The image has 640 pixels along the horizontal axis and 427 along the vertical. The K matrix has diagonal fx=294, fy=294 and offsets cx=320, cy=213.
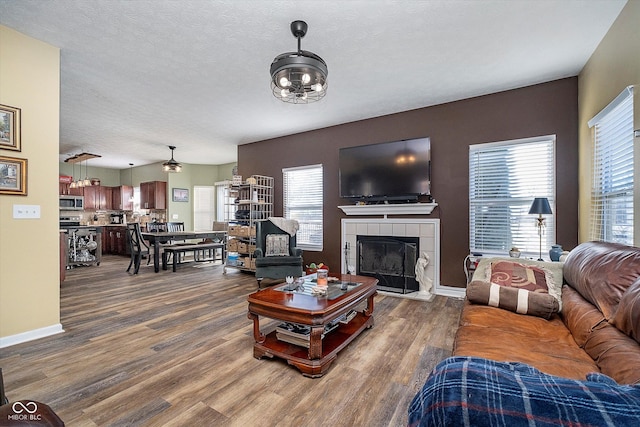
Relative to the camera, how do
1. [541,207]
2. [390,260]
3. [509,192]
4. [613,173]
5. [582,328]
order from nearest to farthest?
[582,328]
[613,173]
[541,207]
[509,192]
[390,260]

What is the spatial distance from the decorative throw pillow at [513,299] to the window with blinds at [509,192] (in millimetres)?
1910

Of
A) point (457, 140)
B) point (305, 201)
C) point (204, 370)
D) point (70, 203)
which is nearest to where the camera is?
point (204, 370)

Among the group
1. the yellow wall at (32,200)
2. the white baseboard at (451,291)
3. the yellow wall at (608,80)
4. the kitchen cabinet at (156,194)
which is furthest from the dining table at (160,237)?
the yellow wall at (608,80)

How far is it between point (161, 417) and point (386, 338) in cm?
180

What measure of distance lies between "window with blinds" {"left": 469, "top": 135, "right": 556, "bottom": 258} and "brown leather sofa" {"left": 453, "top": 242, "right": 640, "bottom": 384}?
1.76 m

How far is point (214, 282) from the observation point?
481 centimetres

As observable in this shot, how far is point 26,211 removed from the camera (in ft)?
8.49

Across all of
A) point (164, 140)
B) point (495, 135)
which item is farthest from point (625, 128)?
point (164, 140)

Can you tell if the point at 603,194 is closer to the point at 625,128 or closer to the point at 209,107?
the point at 625,128

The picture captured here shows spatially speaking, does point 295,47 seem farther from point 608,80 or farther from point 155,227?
point 155,227

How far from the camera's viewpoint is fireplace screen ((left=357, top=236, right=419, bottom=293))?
167 inches

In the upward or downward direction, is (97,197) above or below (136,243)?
above

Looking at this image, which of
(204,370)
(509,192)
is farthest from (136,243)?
(509,192)

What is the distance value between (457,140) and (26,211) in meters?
4.74
